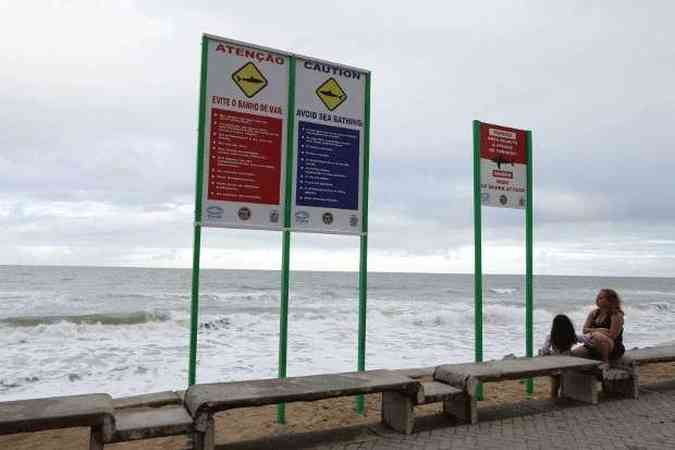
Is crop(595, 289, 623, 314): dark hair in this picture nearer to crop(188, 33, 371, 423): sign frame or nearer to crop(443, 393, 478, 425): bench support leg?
crop(443, 393, 478, 425): bench support leg

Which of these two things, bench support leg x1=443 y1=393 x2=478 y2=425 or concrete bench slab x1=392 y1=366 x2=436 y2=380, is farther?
concrete bench slab x1=392 y1=366 x2=436 y2=380

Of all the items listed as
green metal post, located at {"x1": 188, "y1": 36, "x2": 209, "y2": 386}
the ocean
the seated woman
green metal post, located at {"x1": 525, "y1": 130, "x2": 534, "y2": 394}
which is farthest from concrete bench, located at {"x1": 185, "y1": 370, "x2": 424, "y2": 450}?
the ocean

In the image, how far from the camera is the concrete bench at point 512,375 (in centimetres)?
519

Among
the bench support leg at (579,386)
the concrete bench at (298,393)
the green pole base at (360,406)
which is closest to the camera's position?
the concrete bench at (298,393)

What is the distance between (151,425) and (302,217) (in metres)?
2.53

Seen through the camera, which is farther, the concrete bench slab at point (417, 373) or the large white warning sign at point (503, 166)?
the concrete bench slab at point (417, 373)

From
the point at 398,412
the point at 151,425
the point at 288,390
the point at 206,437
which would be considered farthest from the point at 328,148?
the point at 151,425

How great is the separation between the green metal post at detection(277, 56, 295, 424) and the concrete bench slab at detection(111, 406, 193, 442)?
139cm

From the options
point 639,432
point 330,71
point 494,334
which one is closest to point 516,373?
point 639,432

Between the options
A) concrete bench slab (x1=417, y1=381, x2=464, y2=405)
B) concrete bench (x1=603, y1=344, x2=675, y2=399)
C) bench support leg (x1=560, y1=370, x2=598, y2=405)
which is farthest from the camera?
concrete bench (x1=603, y1=344, x2=675, y2=399)

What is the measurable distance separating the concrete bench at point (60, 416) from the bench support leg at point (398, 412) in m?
2.42

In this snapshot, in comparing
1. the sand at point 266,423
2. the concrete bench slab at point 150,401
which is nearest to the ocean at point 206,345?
the concrete bench slab at point 150,401

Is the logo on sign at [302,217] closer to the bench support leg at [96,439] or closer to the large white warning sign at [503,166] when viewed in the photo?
the large white warning sign at [503,166]

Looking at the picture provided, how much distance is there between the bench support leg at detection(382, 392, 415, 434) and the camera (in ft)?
15.8
